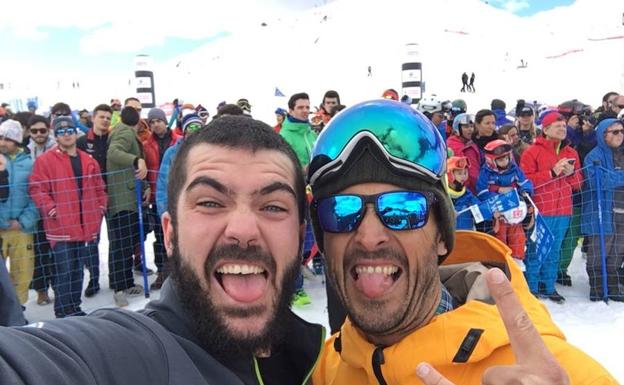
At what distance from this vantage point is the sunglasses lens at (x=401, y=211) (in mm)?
1565

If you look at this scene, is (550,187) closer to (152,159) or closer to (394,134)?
(394,134)

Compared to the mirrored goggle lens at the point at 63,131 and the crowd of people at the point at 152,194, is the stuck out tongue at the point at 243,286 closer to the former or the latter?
the crowd of people at the point at 152,194

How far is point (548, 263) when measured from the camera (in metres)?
6.08

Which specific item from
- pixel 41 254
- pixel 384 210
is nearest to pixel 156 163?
pixel 41 254

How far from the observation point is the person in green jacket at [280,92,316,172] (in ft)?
20.8

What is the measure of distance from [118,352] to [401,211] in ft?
3.06

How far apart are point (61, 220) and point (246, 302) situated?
470 cm

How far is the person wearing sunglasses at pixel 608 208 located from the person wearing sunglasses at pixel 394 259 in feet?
16.4

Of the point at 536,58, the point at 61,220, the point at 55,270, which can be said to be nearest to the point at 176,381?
the point at 61,220

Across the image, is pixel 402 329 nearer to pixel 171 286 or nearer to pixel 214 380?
pixel 214 380

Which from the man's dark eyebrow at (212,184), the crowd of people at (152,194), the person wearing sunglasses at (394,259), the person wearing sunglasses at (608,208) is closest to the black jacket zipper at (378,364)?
the person wearing sunglasses at (394,259)

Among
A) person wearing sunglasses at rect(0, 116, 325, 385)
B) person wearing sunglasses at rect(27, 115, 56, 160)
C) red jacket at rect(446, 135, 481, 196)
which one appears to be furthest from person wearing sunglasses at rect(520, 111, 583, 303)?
person wearing sunglasses at rect(27, 115, 56, 160)

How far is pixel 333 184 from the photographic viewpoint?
1675 mm

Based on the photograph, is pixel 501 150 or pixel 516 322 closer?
pixel 516 322
